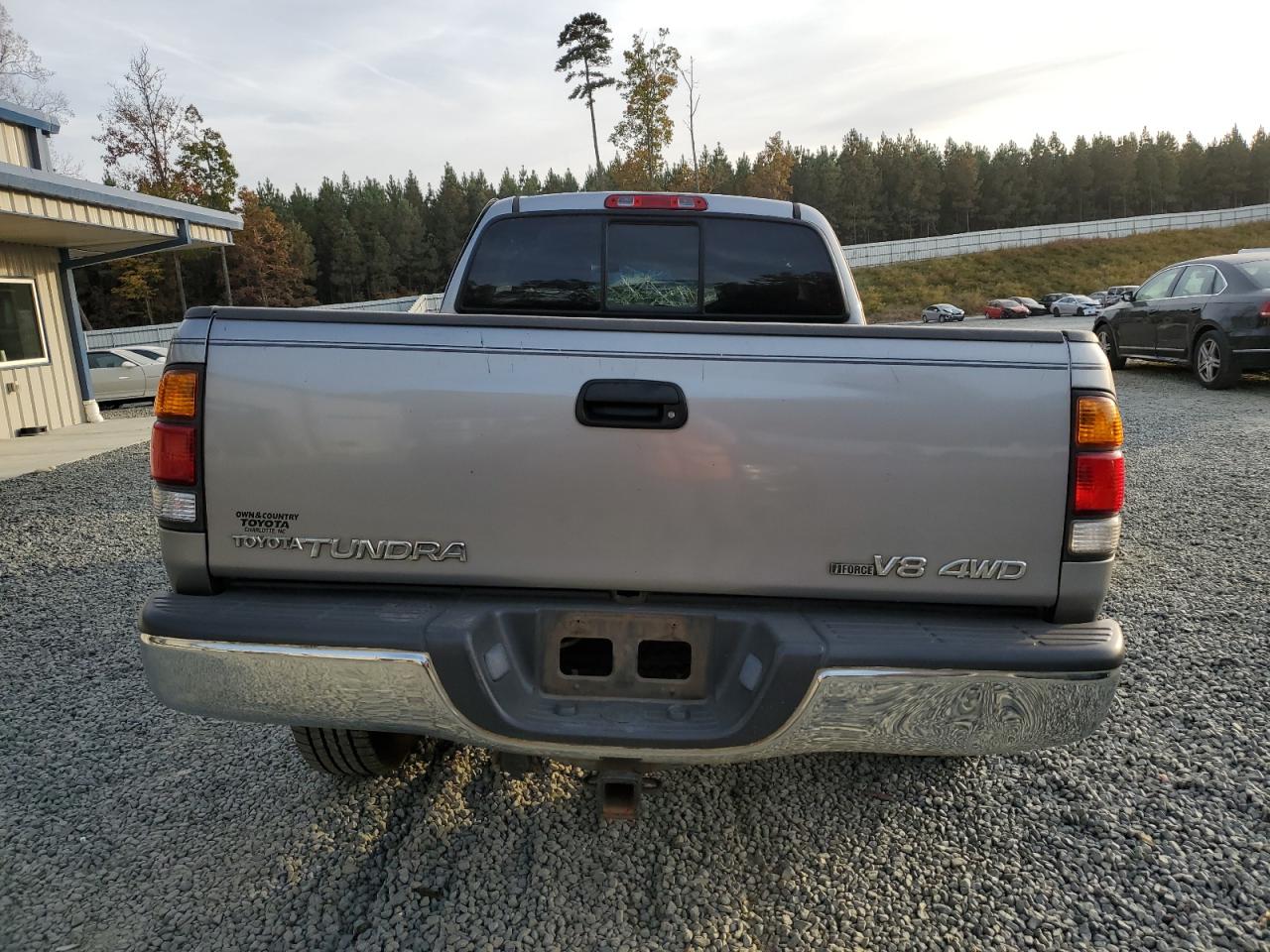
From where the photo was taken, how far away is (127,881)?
2344mm

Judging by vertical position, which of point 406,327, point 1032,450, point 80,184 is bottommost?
point 1032,450

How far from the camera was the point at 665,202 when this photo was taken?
3477 mm

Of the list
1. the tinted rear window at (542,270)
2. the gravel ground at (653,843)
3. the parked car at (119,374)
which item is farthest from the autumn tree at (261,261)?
the gravel ground at (653,843)

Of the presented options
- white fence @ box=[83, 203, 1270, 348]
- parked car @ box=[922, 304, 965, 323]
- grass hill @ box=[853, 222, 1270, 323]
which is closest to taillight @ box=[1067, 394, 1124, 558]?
parked car @ box=[922, 304, 965, 323]

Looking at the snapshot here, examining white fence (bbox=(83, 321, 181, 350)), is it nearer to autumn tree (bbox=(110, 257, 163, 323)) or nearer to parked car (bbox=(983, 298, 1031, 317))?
autumn tree (bbox=(110, 257, 163, 323))

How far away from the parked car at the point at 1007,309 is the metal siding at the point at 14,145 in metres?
42.6

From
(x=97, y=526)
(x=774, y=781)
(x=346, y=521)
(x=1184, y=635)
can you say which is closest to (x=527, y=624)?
(x=346, y=521)

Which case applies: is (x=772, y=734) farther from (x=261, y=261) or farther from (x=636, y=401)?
(x=261, y=261)

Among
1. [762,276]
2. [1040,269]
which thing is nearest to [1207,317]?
[762,276]

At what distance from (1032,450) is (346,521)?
166cm

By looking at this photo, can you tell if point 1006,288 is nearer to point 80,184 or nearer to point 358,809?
point 80,184

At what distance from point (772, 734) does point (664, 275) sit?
2248 millimetres

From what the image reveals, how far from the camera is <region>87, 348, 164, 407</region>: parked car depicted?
16609mm

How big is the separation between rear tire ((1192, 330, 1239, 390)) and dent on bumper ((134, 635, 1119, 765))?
10585 mm
